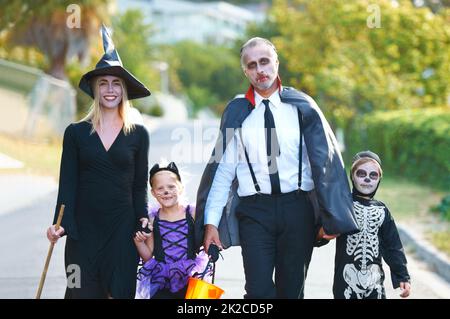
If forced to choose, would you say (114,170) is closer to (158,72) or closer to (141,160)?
(141,160)

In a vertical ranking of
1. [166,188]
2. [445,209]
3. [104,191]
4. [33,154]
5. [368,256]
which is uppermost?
[33,154]

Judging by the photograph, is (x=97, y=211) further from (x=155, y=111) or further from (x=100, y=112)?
(x=155, y=111)

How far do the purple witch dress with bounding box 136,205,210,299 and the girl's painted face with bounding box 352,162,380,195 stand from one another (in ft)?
3.24

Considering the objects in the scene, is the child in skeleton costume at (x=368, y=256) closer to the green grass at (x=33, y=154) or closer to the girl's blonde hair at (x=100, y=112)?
the girl's blonde hair at (x=100, y=112)

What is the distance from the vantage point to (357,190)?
5.18 m

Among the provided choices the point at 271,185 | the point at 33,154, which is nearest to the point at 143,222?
the point at 271,185

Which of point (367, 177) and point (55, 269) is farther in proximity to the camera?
point (55, 269)

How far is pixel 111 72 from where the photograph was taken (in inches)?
196

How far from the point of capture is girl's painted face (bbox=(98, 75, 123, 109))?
4.98 meters

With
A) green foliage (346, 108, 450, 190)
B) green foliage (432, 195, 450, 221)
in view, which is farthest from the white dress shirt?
green foliage (346, 108, 450, 190)

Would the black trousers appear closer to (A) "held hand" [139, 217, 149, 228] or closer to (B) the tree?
(A) "held hand" [139, 217, 149, 228]

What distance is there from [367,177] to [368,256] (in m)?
0.46

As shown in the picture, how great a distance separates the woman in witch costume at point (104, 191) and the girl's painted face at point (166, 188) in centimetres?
23

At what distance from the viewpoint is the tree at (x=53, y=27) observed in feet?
89.5
